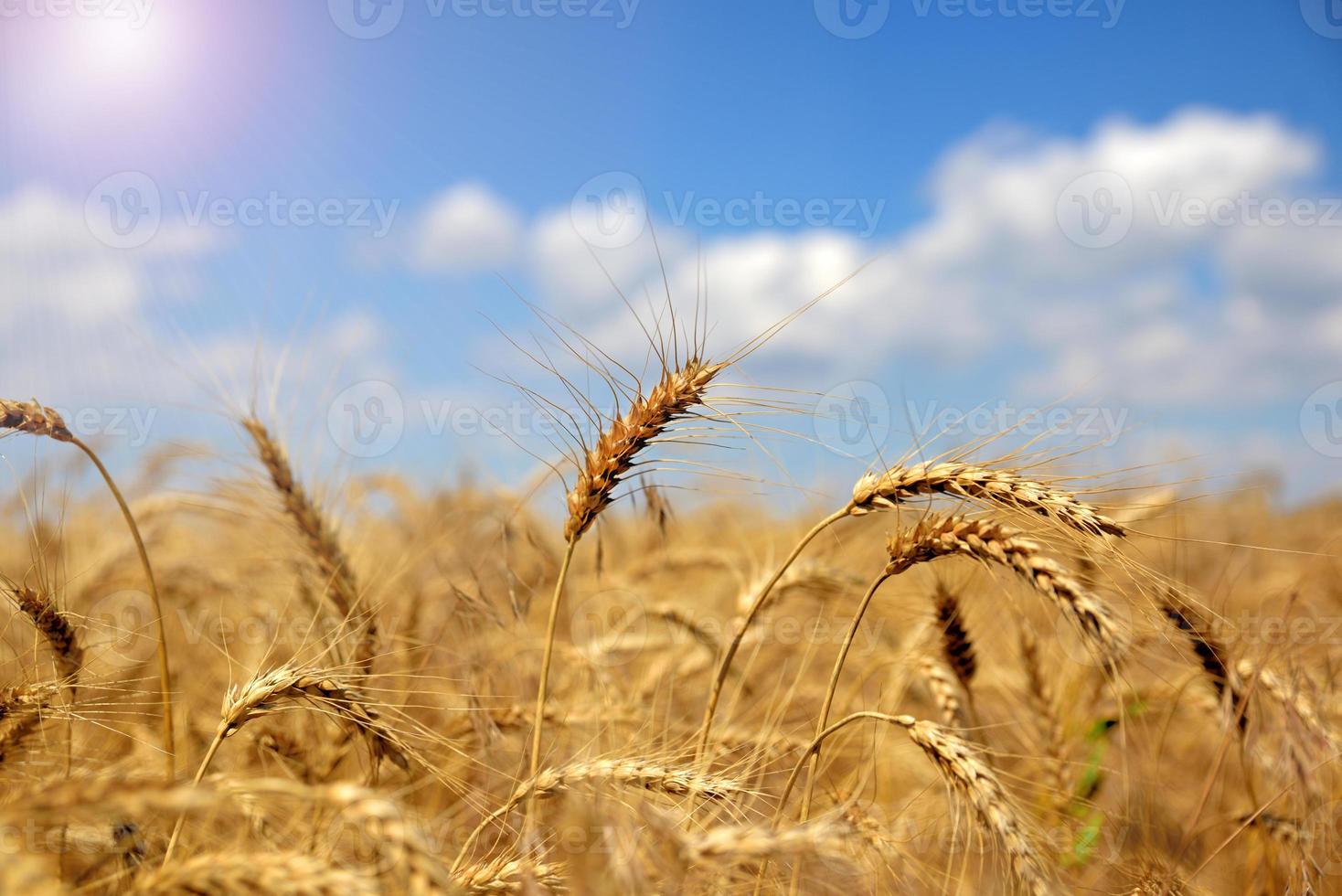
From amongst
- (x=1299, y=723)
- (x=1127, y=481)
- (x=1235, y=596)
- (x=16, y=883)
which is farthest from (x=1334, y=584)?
(x=16, y=883)

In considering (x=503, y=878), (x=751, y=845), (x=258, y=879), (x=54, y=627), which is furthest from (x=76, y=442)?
(x=751, y=845)

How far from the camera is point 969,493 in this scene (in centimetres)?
189

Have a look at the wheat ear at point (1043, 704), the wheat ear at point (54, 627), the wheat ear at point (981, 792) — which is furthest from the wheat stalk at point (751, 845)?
the wheat ear at point (1043, 704)

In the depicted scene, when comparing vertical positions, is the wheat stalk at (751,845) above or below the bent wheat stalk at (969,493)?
below

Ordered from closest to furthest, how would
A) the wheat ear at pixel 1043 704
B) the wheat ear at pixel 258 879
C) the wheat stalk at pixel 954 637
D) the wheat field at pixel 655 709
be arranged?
1. the wheat ear at pixel 258 879
2. the wheat field at pixel 655 709
3. the wheat stalk at pixel 954 637
4. the wheat ear at pixel 1043 704

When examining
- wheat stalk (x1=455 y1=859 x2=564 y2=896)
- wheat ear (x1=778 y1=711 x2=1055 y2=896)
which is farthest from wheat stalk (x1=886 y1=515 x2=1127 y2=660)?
wheat stalk (x1=455 y1=859 x2=564 y2=896)

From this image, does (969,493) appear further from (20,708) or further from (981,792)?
(20,708)

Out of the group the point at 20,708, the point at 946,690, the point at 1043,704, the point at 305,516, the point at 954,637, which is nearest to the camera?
the point at 20,708

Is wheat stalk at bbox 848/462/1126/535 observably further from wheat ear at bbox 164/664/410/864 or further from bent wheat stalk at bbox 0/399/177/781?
bent wheat stalk at bbox 0/399/177/781

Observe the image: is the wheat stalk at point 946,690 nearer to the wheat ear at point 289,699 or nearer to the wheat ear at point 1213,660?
the wheat ear at point 1213,660

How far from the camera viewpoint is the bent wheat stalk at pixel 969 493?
1797 millimetres

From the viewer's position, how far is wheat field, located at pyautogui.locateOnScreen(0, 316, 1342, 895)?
1631 mm

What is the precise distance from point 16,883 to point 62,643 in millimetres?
1358

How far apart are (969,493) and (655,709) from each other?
1.71 metres
